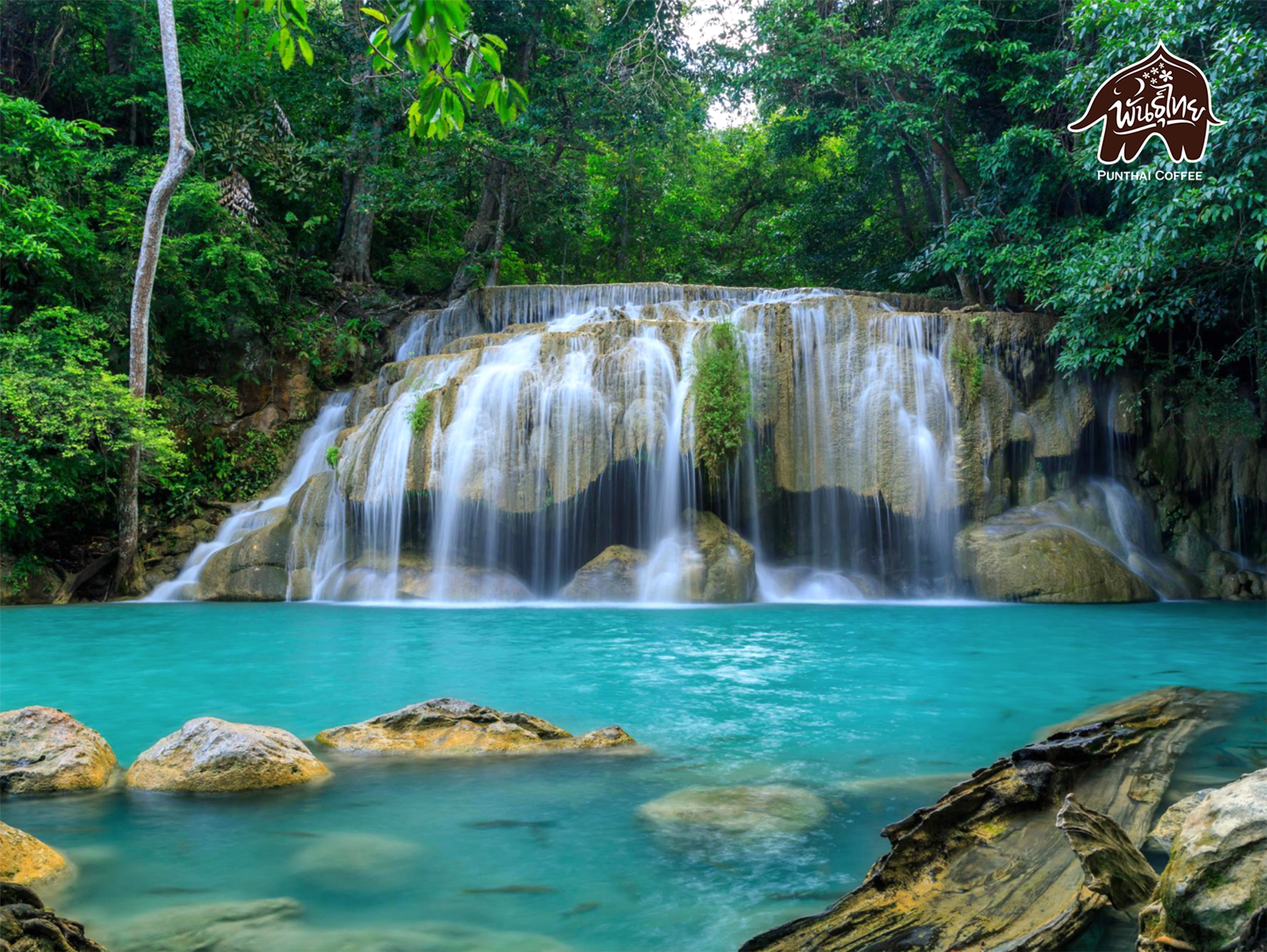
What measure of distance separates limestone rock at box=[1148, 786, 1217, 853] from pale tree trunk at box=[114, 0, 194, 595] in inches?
499

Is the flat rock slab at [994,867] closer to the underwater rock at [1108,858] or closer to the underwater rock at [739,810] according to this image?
the underwater rock at [1108,858]

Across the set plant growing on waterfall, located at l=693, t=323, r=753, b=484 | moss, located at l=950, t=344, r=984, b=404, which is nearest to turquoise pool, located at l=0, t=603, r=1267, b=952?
plant growing on waterfall, located at l=693, t=323, r=753, b=484

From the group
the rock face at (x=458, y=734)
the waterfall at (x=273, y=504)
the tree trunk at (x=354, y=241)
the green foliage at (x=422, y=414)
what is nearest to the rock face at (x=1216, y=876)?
the rock face at (x=458, y=734)

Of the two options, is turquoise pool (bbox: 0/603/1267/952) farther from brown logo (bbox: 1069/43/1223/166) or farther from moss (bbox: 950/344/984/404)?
brown logo (bbox: 1069/43/1223/166)

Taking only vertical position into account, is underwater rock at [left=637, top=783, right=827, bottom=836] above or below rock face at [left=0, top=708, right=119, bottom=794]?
below

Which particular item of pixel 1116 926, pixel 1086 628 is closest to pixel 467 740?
pixel 1116 926

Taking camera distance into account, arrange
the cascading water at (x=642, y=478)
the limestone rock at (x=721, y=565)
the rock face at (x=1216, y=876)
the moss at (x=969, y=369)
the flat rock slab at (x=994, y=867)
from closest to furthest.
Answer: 1. the rock face at (x=1216, y=876)
2. the flat rock slab at (x=994, y=867)
3. the limestone rock at (x=721, y=565)
4. the cascading water at (x=642, y=478)
5. the moss at (x=969, y=369)

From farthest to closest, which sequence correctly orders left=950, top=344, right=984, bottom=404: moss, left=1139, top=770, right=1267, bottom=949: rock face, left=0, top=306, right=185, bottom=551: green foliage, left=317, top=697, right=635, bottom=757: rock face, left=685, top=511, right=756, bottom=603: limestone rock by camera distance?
left=950, top=344, right=984, bottom=404: moss < left=685, top=511, right=756, bottom=603: limestone rock < left=0, top=306, right=185, bottom=551: green foliage < left=317, top=697, right=635, bottom=757: rock face < left=1139, top=770, right=1267, bottom=949: rock face

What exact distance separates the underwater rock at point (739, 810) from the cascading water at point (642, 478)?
8024 millimetres

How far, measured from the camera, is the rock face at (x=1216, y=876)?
81.4 inches

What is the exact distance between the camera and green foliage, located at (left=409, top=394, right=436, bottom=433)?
42.3 feet

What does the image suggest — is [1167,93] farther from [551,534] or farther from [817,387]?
[551,534]

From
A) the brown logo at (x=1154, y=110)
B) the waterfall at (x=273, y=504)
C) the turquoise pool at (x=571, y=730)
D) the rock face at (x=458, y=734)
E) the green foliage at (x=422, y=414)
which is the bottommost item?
the turquoise pool at (x=571, y=730)

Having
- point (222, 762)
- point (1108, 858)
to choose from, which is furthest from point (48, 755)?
point (1108, 858)
